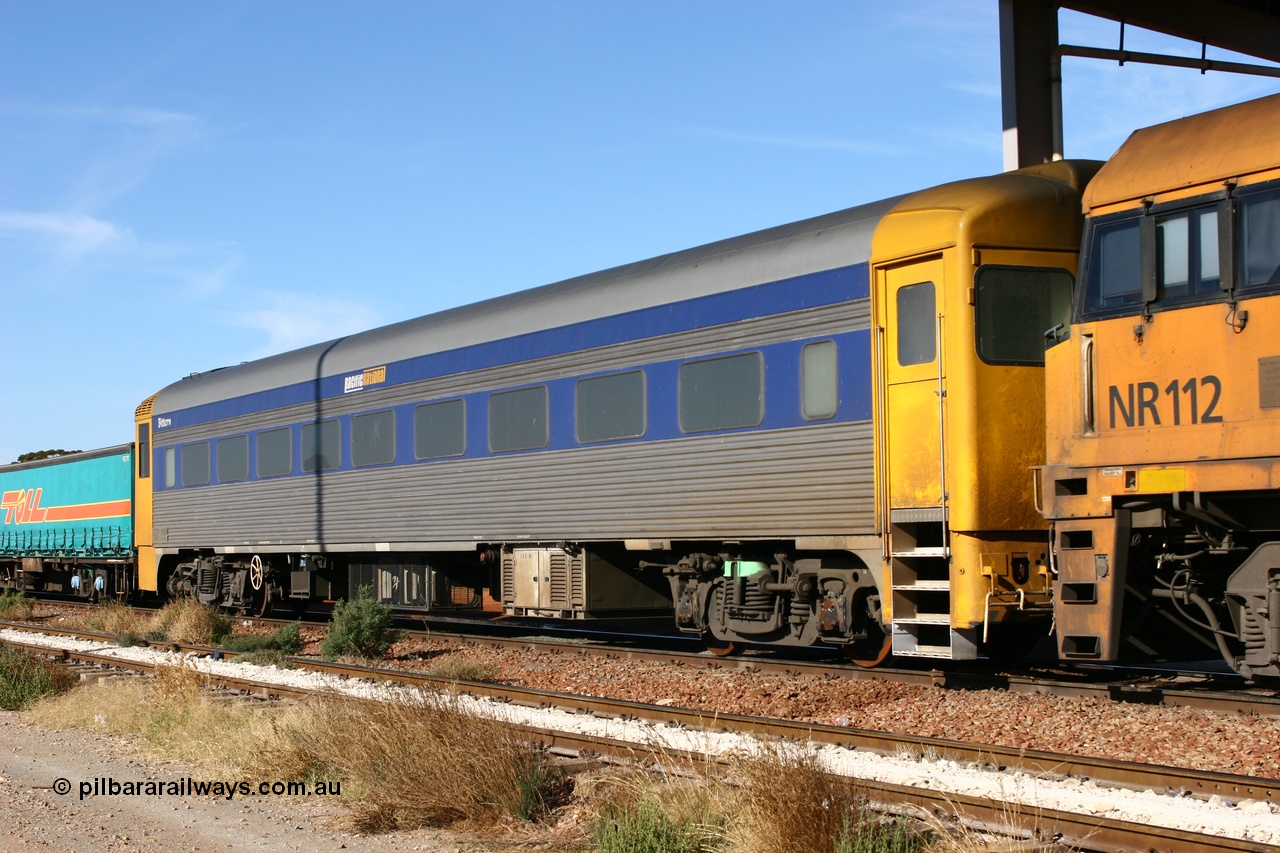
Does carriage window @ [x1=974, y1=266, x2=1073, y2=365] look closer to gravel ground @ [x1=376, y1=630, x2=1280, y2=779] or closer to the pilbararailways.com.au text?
gravel ground @ [x1=376, y1=630, x2=1280, y2=779]

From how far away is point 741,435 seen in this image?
1158cm

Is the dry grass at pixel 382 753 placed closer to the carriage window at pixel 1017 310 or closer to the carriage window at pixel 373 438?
the carriage window at pixel 1017 310

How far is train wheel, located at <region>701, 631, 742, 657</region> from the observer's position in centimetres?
1272

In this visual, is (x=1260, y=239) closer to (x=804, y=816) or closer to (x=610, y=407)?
(x=804, y=816)

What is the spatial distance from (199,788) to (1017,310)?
674 centimetres

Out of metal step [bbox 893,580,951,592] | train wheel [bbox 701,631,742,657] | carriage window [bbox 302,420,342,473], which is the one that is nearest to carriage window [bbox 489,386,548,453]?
train wheel [bbox 701,631,742,657]

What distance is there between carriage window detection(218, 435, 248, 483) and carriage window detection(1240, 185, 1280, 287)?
51.1 feet

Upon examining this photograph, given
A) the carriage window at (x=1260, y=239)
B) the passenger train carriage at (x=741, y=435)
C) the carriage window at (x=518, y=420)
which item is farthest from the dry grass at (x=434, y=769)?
the carriage window at (x=518, y=420)

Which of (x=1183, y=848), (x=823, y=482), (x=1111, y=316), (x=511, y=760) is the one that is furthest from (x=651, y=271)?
(x=1183, y=848)

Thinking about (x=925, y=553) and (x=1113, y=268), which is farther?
(x=925, y=553)

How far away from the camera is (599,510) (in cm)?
1319

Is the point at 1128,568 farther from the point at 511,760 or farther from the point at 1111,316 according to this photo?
the point at 511,760

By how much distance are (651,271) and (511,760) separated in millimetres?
6865

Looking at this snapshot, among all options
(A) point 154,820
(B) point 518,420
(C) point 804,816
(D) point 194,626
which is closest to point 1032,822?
(C) point 804,816
